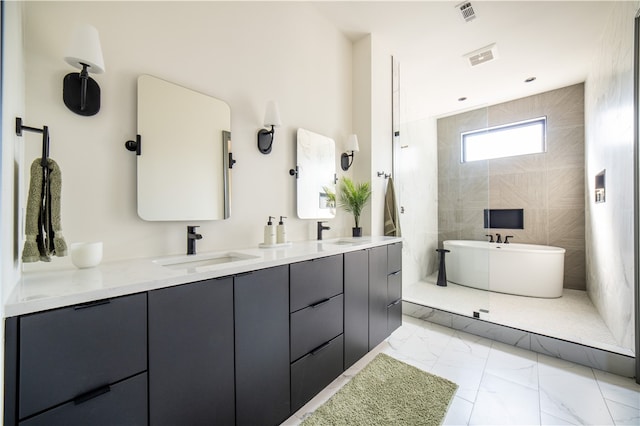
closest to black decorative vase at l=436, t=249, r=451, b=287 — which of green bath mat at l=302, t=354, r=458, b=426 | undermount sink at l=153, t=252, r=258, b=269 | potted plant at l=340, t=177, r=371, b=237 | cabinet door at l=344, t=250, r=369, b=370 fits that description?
potted plant at l=340, t=177, r=371, b=237

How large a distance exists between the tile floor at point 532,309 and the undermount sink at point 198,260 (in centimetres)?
218

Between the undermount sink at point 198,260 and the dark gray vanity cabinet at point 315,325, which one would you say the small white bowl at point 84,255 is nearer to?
the undermount sink at point 198,260

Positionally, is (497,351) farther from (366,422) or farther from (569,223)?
(569,223)

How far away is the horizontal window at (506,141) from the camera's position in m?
3.56

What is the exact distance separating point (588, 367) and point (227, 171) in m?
2.88

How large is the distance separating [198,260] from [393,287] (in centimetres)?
157

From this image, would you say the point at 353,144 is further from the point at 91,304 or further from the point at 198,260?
the point at 91,304

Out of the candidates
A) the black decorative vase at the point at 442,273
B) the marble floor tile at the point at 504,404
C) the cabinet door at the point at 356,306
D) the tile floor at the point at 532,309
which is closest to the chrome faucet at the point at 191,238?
the cabinet door at the point at 356,306

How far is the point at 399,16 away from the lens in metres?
2.34

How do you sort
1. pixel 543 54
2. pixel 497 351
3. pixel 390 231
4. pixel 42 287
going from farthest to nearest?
1. pixel 543 54
2. pixel 390 231
3. pixel 497 351
4. pixel 42 287

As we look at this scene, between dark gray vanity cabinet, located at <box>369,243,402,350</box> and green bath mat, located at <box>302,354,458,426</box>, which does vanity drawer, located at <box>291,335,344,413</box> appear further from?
dark gray vanity cabinet, located at <box>369,243,402,350</box>

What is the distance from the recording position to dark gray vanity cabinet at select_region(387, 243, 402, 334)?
2117 millimetres

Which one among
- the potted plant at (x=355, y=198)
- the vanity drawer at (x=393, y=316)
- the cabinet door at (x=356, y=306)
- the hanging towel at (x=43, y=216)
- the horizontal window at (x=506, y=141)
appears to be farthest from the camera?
the horizontal window at (x=506, y=141)

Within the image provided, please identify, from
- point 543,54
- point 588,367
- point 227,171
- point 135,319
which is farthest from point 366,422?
point 543,54
